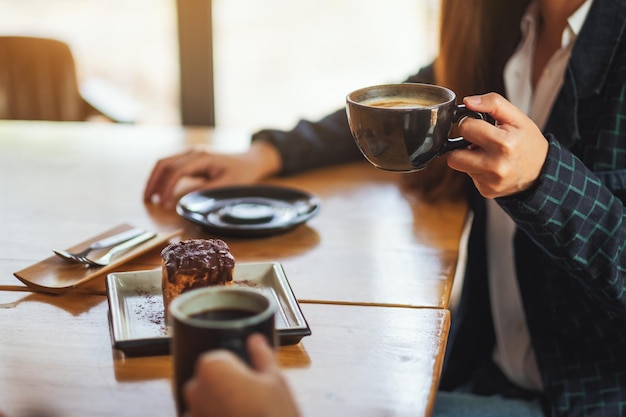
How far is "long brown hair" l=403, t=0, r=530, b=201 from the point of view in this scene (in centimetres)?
159

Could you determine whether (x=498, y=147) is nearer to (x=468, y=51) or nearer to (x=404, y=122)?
(x=404, y=122)

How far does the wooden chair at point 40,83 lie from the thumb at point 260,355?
1.88 m

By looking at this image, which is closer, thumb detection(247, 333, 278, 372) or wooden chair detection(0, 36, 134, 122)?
thumb detection(247, 333, 278, 372)

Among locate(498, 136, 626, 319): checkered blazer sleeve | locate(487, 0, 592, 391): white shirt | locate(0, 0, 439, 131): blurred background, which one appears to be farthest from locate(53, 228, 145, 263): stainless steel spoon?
locate(0, 0, 439, 131): blurred background

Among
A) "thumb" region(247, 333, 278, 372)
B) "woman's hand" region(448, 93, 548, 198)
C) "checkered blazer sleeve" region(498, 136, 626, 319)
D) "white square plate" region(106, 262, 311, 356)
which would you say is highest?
"woman's hand" region(448, 93, 548, 198)

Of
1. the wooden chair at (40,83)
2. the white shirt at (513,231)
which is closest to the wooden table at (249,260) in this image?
the white shirt at (513,231)

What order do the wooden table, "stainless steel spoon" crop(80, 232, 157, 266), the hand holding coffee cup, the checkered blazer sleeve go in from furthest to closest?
"stainless steel spoon" crop(80, 232, 157, 266), the checkered blazer sleeve, the hand holding coffee cup, the wooden table

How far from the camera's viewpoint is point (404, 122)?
99 centimetres

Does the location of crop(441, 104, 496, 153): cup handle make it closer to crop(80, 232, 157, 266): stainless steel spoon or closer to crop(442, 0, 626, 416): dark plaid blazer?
crop(442, 0, 626, 416): dark plaid blazer

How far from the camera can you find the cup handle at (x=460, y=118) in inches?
40.7

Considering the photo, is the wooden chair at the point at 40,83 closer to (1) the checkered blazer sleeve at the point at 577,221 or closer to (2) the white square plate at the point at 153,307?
(2) the white square plate at the point at 153,307

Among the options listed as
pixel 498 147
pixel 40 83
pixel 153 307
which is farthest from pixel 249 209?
pixel 40 83

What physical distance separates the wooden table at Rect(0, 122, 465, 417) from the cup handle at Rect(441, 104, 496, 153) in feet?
0.75

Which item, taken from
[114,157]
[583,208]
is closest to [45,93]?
[114,157]
